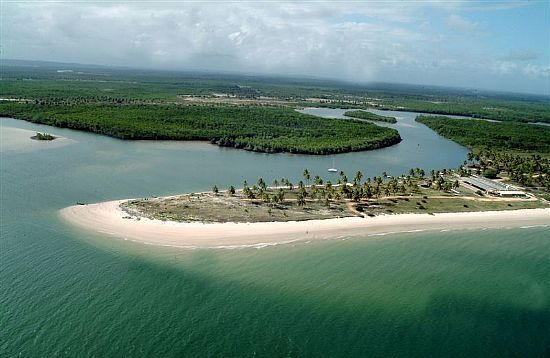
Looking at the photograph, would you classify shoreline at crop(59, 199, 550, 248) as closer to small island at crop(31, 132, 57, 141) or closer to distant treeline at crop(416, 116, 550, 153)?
small island at crop(31, 132, 57, 141)

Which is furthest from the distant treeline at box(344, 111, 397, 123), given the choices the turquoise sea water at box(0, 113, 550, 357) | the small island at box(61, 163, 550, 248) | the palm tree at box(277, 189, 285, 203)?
the palm tree at box(277, 189, 285, 203)

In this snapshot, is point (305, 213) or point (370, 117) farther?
point (370, 117)

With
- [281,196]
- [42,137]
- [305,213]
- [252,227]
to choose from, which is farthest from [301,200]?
[42,137]

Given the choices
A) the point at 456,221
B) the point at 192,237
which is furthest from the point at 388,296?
the point at 456,221

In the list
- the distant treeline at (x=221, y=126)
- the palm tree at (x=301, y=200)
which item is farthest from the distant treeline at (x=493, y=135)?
the palm tree at (x=301, y=200)

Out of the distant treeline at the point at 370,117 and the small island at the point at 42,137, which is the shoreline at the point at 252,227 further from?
the distant treeline at the point at 370,117

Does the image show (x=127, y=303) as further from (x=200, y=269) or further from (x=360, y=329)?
(x=360, y=329)

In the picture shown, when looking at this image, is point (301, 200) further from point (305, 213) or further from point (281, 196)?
point (305, 213)
